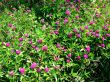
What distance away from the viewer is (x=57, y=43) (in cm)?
394

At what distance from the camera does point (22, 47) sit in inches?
146

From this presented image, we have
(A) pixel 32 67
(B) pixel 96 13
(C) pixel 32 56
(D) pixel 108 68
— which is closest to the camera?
(A) pixel 32 67

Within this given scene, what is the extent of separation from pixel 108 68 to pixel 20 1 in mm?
2079

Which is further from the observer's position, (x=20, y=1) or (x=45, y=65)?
(x=20, y=1)

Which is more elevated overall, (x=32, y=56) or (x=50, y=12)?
(x=50, y=12)

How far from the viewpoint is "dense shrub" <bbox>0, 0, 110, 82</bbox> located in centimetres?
350

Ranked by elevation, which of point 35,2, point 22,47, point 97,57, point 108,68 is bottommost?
point 108,68

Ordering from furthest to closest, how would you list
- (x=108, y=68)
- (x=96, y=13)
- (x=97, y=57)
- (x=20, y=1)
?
(x=20, y=1), (x=96, y=13), (x=108, y=68), (x=97, y=57)

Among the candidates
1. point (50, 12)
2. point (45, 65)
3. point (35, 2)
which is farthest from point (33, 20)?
point (45, 65)

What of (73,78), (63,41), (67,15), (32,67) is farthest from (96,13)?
(32,67)

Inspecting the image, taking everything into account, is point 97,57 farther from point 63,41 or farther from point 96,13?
point 96,13

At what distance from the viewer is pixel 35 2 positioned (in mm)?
5289

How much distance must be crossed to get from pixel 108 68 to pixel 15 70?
1505mm

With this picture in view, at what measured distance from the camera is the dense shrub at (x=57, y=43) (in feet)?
11.5
